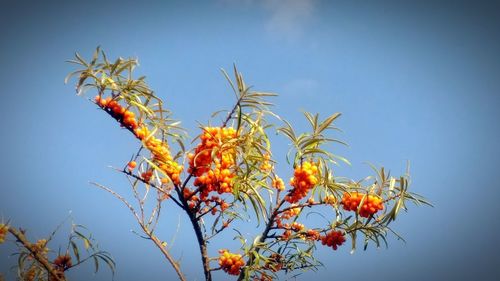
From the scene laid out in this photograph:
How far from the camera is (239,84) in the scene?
179 cm

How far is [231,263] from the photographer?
193 cm

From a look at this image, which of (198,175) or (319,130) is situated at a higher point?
(319,130)

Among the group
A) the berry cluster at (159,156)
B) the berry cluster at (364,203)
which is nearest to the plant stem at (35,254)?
the berry cluster at (159,156)

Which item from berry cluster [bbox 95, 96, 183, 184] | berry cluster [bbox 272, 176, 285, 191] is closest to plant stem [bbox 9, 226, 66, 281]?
berry cluster [bbox 95, 96, 183, 184]

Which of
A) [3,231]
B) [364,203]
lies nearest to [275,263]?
[364,203]

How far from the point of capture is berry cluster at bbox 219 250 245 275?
1.92 meters

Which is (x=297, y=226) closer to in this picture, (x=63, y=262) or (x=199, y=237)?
(x=199, y=237)

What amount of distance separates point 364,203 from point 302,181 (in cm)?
39

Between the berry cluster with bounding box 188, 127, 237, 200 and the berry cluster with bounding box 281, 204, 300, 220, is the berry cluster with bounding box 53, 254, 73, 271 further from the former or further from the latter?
the berry cluster with bounding box 281, 204, 300, 220

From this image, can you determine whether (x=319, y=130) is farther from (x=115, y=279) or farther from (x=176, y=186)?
(x=115, y=279)

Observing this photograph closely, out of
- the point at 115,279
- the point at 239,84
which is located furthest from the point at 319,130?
the point at 115,279

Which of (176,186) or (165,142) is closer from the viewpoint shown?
(176,186)

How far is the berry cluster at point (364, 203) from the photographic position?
181 centimetres

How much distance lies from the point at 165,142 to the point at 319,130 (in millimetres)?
1021
